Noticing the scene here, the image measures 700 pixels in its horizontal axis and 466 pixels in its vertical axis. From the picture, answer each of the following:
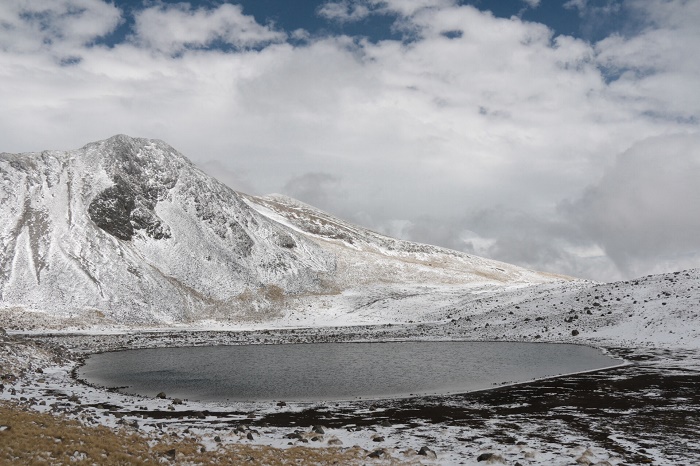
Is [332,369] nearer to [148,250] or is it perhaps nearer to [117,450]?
[117,450]

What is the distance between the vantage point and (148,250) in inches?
4245

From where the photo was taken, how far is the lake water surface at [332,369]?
33.2m

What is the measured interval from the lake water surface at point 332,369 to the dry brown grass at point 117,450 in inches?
456

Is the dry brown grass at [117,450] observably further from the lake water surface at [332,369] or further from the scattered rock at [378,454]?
the lake water surface at [332,369]

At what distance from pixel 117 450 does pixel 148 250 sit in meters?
97.7

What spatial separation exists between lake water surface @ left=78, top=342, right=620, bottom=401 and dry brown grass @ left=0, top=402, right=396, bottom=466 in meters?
11.6

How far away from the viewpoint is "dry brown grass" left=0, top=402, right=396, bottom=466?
52.9ft

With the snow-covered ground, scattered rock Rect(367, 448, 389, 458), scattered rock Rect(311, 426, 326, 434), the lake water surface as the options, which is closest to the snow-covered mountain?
the snow-covered ground

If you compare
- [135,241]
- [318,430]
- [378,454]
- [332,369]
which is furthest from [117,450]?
[135,241]

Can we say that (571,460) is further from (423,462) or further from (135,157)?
(135,157)

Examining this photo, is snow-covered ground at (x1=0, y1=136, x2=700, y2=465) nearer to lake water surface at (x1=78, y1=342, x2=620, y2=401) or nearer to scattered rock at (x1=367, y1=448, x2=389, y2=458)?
scattered rock at (x1=367, y1=448, x2=389, y2=458)

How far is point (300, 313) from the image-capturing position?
103500mm

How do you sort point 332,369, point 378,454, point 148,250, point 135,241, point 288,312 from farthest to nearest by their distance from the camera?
point 135,241
point 148,250
point 288,312
point 332,369
point 378,454

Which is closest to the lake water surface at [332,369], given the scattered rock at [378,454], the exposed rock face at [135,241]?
the scattered rock at [378,454]
